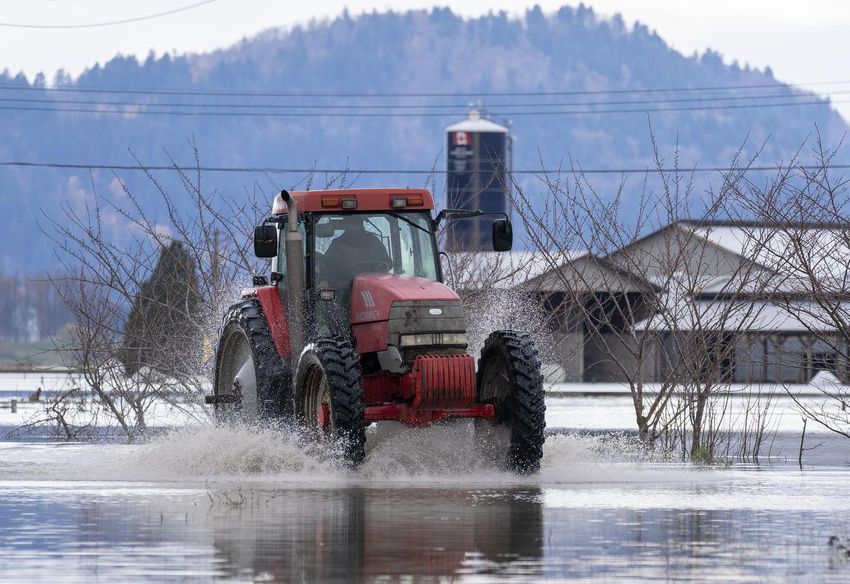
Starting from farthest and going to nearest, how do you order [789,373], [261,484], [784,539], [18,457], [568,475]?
[789,373] → [18,457] → [568,475] → [261,484] → [784,539]

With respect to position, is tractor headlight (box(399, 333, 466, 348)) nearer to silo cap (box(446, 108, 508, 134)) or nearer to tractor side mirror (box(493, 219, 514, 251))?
tractor side mirror (box(493, 219, 514, 251))

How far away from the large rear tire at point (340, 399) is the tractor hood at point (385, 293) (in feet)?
1.91

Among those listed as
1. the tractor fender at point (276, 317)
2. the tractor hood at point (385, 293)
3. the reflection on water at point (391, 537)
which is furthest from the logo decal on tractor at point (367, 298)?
the reflection on water at point (391, 537)

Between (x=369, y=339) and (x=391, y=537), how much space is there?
6.12 metres

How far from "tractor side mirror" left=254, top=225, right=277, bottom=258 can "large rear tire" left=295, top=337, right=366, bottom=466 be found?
1331mm

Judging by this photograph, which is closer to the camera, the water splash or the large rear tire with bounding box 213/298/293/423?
the water splash

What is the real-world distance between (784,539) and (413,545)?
254 centimetres

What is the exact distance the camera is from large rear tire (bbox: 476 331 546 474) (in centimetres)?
1750

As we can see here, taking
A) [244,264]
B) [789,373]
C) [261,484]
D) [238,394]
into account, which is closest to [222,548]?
[261,484]

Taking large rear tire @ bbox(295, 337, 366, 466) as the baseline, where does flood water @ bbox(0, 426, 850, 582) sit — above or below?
below

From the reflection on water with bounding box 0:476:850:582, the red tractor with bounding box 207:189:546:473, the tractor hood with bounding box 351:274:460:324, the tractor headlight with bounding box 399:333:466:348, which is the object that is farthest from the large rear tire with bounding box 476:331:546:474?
the reflection on water with bounding box 0:476:850:582

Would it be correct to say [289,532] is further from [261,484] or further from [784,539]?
[261,484]

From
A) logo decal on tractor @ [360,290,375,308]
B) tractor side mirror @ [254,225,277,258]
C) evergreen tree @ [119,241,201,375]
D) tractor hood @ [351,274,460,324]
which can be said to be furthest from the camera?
evergreen tree @ [119,241,201,375]

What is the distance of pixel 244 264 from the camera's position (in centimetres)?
2795
